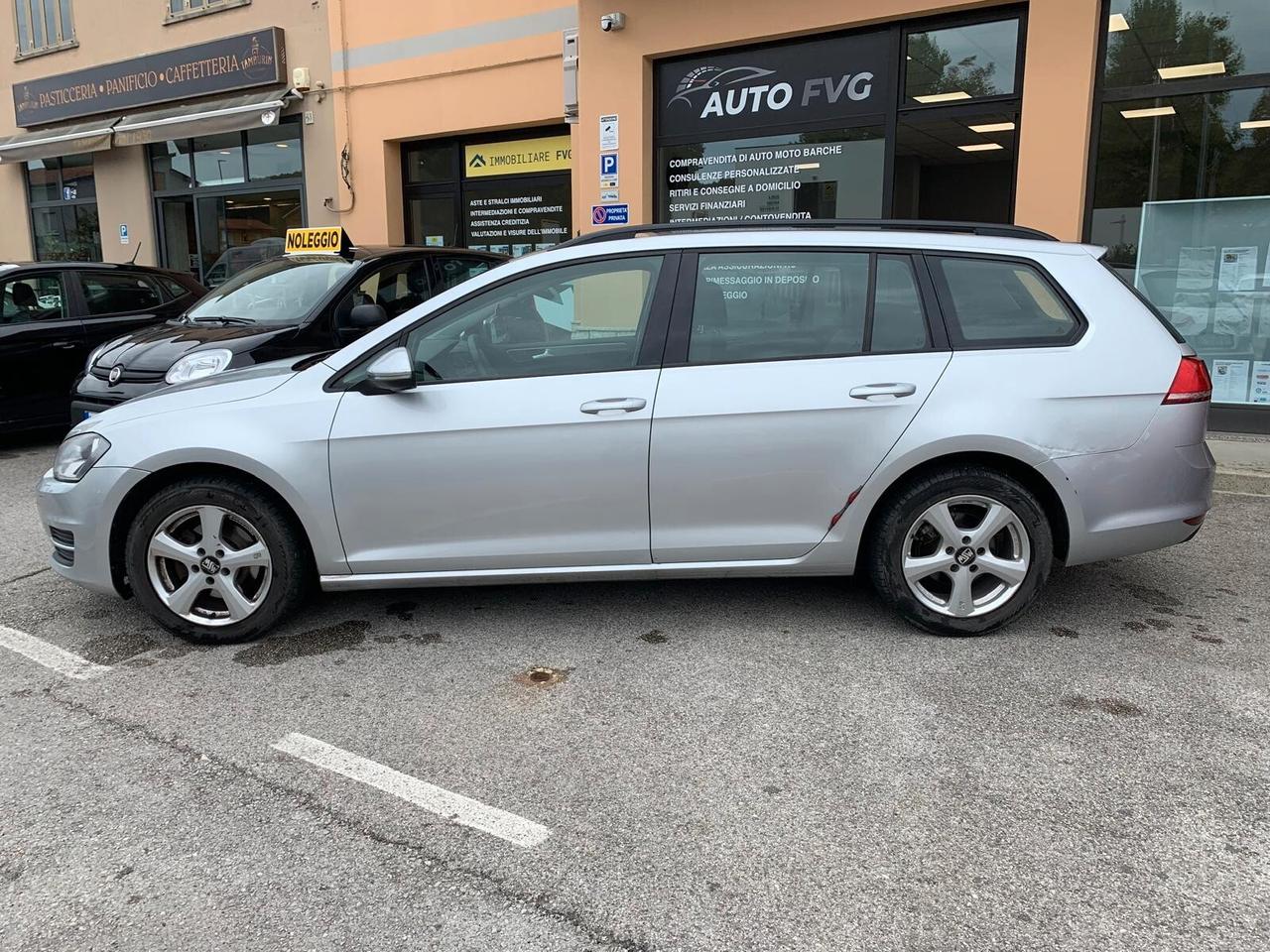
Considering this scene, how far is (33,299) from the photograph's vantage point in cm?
809

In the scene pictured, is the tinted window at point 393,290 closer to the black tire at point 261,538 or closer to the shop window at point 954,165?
the black tire at point 261,538

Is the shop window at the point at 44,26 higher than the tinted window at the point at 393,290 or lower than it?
higher

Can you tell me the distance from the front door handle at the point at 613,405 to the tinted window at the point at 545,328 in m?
0.16

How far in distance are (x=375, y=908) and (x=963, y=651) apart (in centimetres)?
246

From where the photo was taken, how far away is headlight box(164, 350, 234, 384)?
6.20 meters

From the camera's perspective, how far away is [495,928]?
2.22m

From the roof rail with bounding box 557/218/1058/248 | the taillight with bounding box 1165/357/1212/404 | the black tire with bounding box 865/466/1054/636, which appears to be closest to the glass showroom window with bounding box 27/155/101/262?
the roof rail with bounding box 557/218/1058/248

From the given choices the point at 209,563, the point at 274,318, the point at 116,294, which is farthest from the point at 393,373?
the point at 116,294

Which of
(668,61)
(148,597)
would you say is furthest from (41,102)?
(148,597)

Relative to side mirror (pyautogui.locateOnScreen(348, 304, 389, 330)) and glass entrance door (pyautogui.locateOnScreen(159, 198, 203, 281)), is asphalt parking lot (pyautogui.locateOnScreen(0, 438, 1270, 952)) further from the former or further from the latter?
glass entrance door (pyautogui.locateOnScreen(159, 198, 203, 281))

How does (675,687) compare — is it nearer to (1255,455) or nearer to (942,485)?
(942,485)

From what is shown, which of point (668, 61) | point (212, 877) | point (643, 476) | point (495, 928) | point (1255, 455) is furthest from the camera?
point (668, 61)

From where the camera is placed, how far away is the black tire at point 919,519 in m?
3.72

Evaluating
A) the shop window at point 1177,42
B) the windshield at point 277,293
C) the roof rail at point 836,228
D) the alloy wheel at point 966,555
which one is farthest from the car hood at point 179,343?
the shop window at point 1177,42
